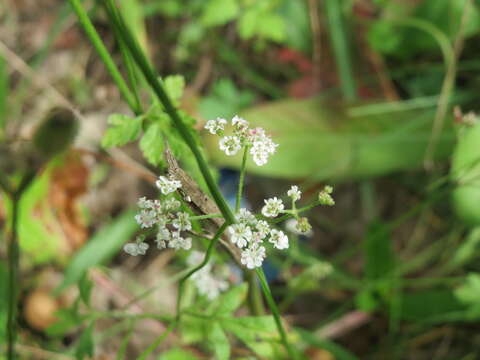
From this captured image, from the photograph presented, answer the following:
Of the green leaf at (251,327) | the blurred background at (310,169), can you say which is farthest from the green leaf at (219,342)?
the blurred background at (310,169)

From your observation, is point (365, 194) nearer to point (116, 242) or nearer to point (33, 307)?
point (116, 242)

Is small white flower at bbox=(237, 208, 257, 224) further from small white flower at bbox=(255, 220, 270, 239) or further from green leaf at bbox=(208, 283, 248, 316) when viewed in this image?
green leaf at bbox=(208, 283, 248, 316)

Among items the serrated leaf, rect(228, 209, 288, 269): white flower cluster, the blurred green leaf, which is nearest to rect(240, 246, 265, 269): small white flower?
rect(228, 209, 288, 269): white flower cluster

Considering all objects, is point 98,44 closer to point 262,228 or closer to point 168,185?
point 168,185

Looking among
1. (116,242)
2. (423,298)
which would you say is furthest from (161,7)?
(423,298)

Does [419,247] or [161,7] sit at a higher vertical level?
[161,7]
